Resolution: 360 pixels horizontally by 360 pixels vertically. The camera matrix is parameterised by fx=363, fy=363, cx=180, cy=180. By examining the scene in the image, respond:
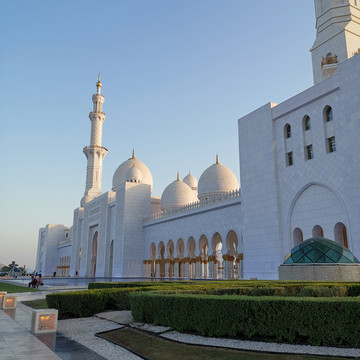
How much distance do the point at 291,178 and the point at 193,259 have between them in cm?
1155

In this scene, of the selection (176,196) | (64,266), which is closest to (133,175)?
(176,196)

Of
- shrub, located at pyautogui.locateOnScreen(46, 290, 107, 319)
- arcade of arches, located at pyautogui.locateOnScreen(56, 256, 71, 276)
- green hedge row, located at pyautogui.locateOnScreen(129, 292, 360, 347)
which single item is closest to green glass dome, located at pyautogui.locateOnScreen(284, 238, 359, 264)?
→ shrub, located at pyautogui.locateOnScreen(46, 290, 107, 319)

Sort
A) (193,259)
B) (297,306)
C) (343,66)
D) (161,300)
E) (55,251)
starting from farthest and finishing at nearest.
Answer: (55,251) → (193,259) → (343,66) → (161,300) → (297,306)

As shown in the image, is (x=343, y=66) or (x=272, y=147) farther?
(x=272, y=147)

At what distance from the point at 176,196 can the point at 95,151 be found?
40.1 feet

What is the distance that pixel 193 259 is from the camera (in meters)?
26.7

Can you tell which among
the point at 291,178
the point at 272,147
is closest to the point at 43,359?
the point at 291,178

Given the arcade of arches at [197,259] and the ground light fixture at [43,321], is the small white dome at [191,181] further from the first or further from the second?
the ground light fixture at [43,321]

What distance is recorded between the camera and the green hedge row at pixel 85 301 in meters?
7.91

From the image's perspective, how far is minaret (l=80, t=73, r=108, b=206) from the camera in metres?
40.4

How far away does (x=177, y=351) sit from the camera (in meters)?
4.68

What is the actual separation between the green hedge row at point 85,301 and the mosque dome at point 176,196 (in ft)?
81.6

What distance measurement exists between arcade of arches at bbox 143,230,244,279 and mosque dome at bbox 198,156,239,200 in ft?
11.8

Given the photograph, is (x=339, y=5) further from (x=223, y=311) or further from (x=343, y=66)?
(x=223, y=311)
